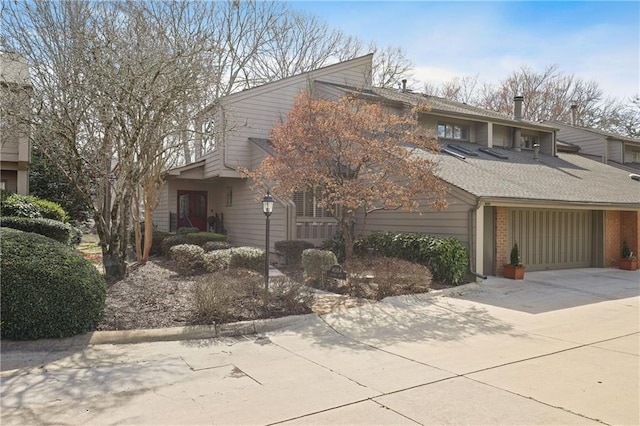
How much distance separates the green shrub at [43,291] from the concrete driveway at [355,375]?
31cm

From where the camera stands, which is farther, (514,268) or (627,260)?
(627,260)

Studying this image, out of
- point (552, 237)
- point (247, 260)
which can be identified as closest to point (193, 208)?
point (247, 260)

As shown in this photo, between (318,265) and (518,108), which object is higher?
(518,108)

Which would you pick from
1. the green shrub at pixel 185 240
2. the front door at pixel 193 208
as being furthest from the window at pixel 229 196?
the green shrub at pixel 185 240

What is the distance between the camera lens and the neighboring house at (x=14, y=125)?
8.08 metres

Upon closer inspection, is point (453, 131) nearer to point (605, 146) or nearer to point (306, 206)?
point (306, 206)

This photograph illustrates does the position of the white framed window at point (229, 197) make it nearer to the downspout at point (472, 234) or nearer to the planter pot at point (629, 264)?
the downspout at point (472, 234)

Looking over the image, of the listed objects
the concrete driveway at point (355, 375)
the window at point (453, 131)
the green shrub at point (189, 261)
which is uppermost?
the window at point (453, 131)

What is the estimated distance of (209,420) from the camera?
3.71 metres

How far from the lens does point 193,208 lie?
19562mm

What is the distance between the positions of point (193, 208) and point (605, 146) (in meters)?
20.9

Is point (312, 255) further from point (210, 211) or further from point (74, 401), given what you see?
point (210, 211)

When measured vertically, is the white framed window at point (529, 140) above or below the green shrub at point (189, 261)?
above

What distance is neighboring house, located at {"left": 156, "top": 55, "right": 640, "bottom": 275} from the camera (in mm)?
11969
